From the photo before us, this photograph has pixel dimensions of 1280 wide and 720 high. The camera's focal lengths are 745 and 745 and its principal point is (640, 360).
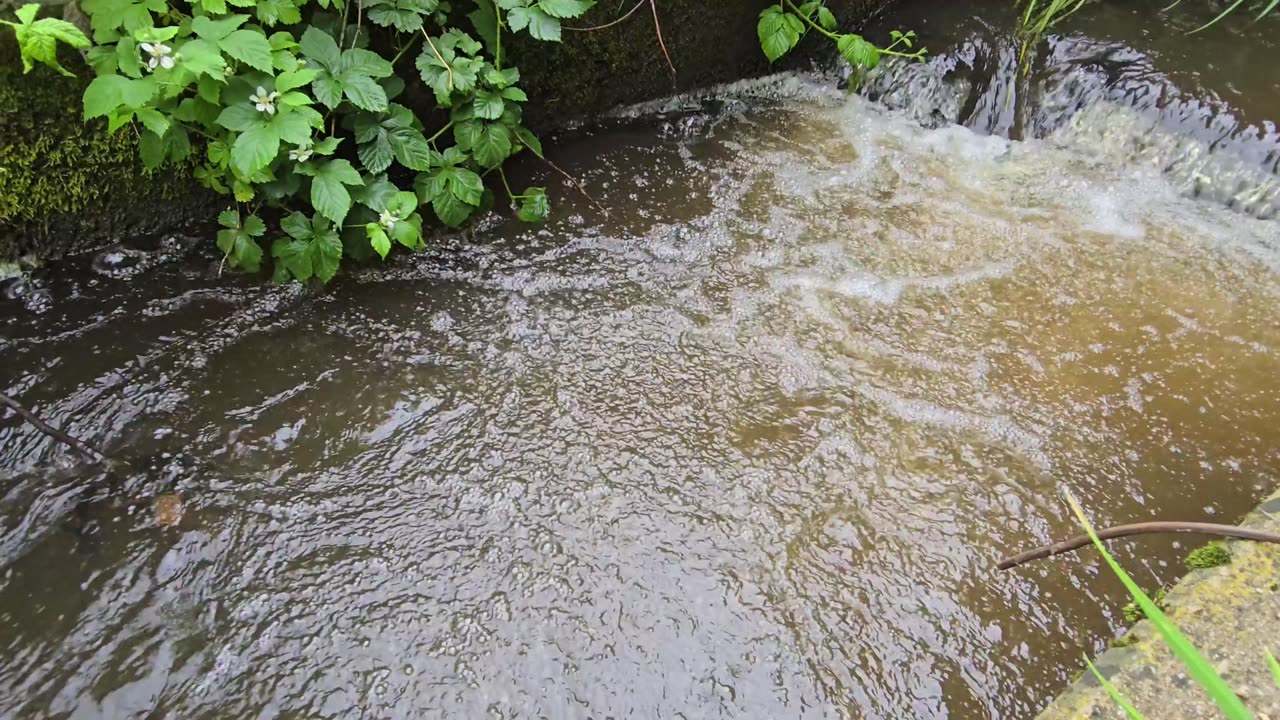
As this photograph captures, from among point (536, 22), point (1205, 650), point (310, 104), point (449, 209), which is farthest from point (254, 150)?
point (1205, 650)

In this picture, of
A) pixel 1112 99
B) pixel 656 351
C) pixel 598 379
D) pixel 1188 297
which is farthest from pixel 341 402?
pixel 1112 99

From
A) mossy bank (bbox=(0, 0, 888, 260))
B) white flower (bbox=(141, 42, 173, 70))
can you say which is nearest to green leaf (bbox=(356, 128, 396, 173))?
white flower (bbox=(141, 42, 173, 70))

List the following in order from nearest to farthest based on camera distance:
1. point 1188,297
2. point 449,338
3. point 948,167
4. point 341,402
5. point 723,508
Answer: point 723,508 < point 341,402 < point 449,338 < point 1188,297 < point 948,167

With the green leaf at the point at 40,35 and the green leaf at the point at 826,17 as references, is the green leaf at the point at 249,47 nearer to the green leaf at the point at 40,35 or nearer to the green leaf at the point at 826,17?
the green leaf at the point at 40,35

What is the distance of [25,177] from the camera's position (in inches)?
85.7

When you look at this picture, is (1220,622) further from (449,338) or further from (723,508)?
(449,338)

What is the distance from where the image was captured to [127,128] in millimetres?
2295

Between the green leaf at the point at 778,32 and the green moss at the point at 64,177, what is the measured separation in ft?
7.49

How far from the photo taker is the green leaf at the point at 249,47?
186cm

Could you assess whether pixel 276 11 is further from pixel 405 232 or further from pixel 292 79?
pixel 405 232

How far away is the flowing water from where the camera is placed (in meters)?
1.62

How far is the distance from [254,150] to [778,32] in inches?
86.4

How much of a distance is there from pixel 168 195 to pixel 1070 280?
10.3 feet

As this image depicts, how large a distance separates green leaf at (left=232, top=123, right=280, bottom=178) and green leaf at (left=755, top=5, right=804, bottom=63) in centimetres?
207
